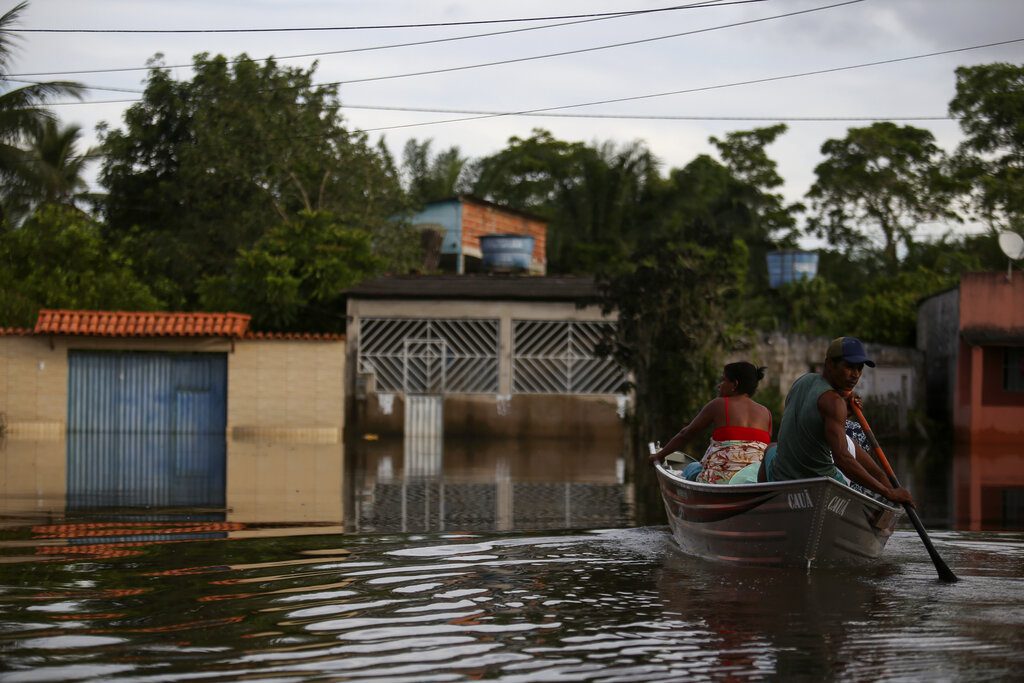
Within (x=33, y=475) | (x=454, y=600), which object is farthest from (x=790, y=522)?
(x=33, y=475)

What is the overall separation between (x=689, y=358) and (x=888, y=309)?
17169mm

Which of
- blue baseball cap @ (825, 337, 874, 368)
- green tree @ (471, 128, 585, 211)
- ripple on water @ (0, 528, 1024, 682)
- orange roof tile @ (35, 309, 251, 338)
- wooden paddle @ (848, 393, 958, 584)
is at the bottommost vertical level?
ripple on water @ (0, 528, 1024, 682)

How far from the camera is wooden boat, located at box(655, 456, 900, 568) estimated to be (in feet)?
31.0

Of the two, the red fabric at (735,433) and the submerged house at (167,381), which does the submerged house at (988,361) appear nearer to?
the submerged house at (167,381)

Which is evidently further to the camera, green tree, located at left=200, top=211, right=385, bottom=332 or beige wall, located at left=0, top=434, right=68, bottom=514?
green tree, located at left=200, top=211, right=385, bottom=332

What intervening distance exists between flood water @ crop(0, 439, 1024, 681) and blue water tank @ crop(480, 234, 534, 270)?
18783 millimetres

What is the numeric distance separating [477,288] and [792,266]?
14.2m

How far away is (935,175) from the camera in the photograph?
45.9 m

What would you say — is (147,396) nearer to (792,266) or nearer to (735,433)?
(735,433)

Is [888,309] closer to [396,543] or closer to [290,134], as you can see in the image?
[290,134]

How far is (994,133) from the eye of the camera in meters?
44.6

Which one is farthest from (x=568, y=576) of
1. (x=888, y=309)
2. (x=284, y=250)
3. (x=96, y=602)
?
(x=888, y=309)

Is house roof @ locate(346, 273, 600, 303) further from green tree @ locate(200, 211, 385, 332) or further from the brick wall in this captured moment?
the brick wall

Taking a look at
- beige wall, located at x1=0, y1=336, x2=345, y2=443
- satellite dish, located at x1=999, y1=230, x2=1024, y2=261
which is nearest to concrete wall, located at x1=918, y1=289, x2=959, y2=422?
satellite dish, located at x1=999, y1=230, x2=1024, y2=261
